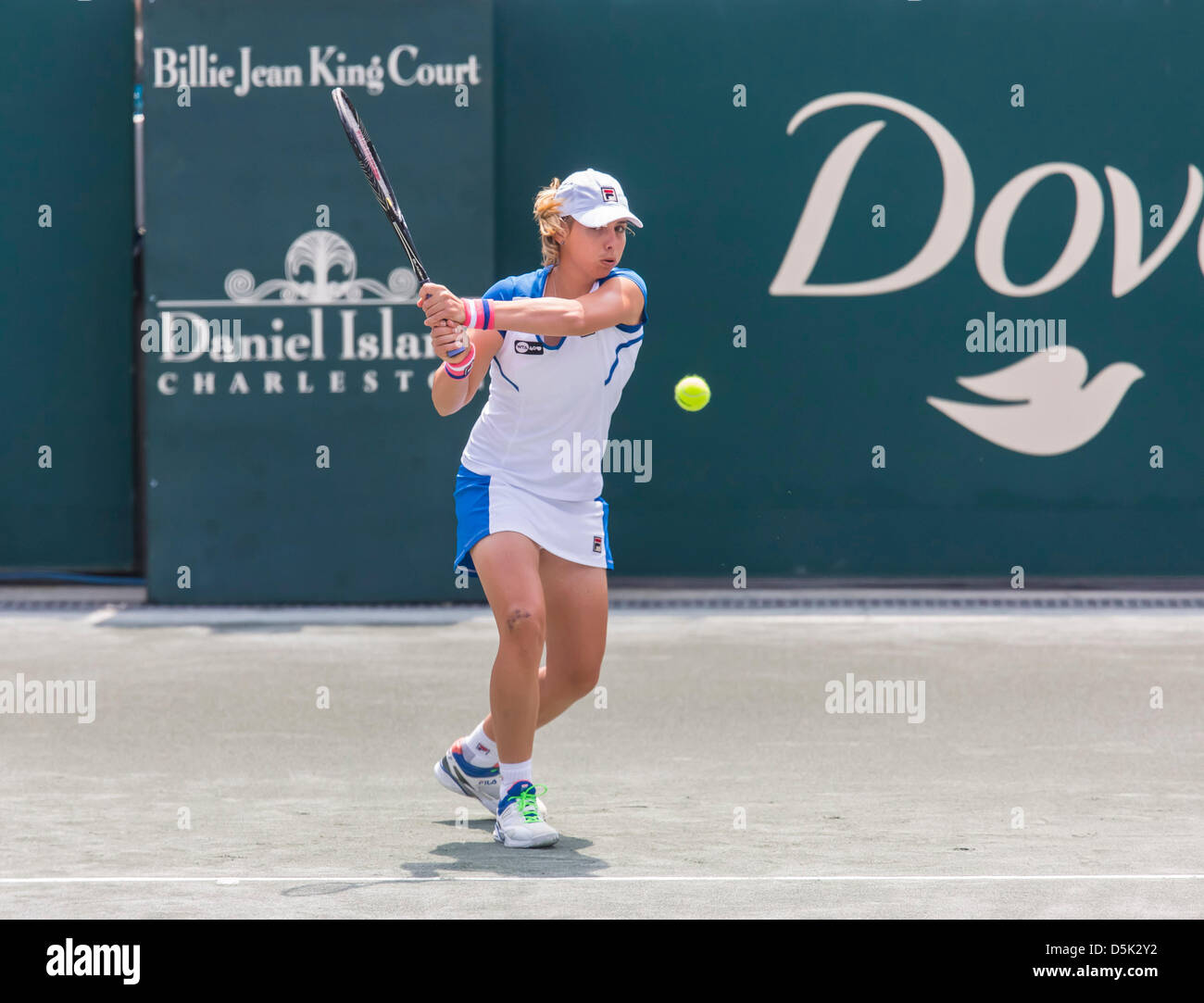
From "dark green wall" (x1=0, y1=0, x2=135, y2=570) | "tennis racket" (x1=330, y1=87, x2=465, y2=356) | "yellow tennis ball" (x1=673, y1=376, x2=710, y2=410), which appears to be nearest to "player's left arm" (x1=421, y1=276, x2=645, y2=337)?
"tennis racket" (x1=330, y1=87, x2=465, y2=356)

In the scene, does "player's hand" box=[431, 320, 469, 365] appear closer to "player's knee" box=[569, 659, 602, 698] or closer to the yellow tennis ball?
"player's knee" box=[569, 659, 602, 698]

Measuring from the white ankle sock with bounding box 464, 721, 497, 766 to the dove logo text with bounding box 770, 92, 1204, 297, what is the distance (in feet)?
19.7

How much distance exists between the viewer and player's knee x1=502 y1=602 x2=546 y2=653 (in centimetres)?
522

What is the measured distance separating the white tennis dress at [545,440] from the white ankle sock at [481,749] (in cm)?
56

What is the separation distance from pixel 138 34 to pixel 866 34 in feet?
13.9

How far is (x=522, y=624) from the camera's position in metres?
5.22

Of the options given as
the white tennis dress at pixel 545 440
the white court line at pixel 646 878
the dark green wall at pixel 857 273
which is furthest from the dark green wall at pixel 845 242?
the white court line at pixel 646 878

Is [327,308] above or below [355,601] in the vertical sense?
above

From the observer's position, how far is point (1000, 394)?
36.3ft

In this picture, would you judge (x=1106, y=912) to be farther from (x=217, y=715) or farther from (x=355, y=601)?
(x=355, y=601)

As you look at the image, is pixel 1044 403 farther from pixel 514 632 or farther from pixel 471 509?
pixel 514 632

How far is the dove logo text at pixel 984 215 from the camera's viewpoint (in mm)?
11008

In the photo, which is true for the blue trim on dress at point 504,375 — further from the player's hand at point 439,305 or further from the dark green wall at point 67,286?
the dark green wall at point 67,286

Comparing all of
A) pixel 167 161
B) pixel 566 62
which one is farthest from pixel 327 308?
pixel 566 62
